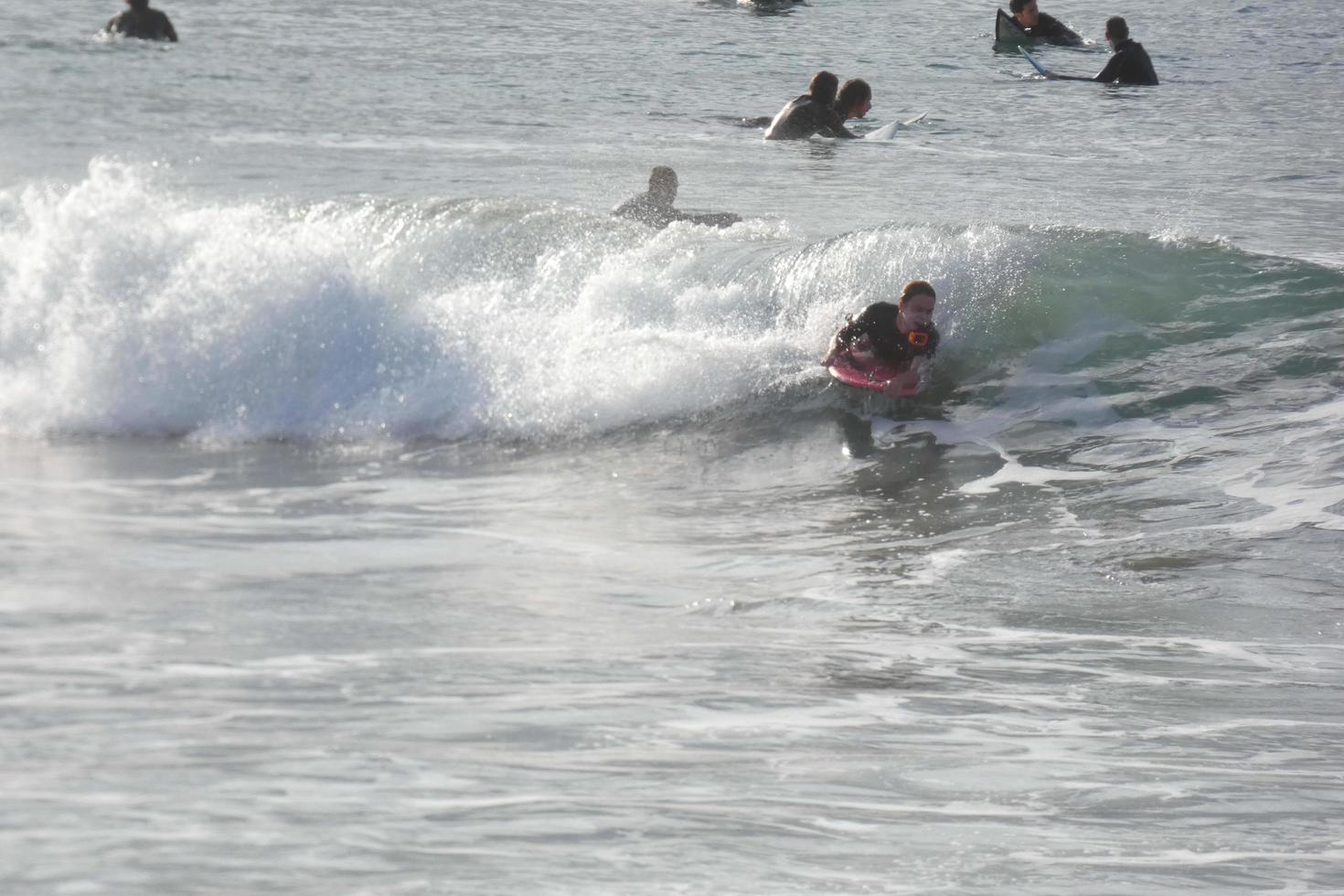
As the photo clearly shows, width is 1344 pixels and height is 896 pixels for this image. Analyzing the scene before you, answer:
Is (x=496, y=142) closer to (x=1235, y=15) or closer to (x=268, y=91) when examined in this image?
(x=268, y=91)

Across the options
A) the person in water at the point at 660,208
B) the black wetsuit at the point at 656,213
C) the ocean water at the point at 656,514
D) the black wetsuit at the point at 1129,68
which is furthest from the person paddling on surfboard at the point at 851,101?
the black wetsuit at the point at 656,213

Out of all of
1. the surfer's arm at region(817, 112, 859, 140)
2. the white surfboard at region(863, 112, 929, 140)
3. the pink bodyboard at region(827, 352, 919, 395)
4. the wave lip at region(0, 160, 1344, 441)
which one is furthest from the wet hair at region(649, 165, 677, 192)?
the white surfboard at region(863, 112, 929, 140)

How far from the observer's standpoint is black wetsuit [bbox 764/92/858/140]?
19594 millimetres

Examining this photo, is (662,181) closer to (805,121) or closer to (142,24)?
(805,121)

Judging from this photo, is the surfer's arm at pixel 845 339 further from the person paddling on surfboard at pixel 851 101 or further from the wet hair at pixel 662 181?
the person paddling on surfboard at pixel 851 101

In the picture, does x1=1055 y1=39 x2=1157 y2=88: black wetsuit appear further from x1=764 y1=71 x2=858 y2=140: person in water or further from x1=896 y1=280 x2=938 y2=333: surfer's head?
x1=896 y1=280 x2=938 y2=333: surfer's head

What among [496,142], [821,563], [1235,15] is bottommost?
[821,563]

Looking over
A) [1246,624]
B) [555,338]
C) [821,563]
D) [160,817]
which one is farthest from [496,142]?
[160,817]

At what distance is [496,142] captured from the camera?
19375 millimetres

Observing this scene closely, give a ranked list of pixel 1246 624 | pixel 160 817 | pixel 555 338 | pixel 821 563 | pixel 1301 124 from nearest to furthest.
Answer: pixel 160 817, pixel 1246 624, pixel 821 563, pixel 555 338, pixel 1301 124

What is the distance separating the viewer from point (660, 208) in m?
13.9

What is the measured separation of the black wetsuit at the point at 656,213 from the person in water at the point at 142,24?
539 inches

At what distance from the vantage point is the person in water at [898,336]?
10.3 metres

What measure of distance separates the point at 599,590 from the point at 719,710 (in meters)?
1.61
